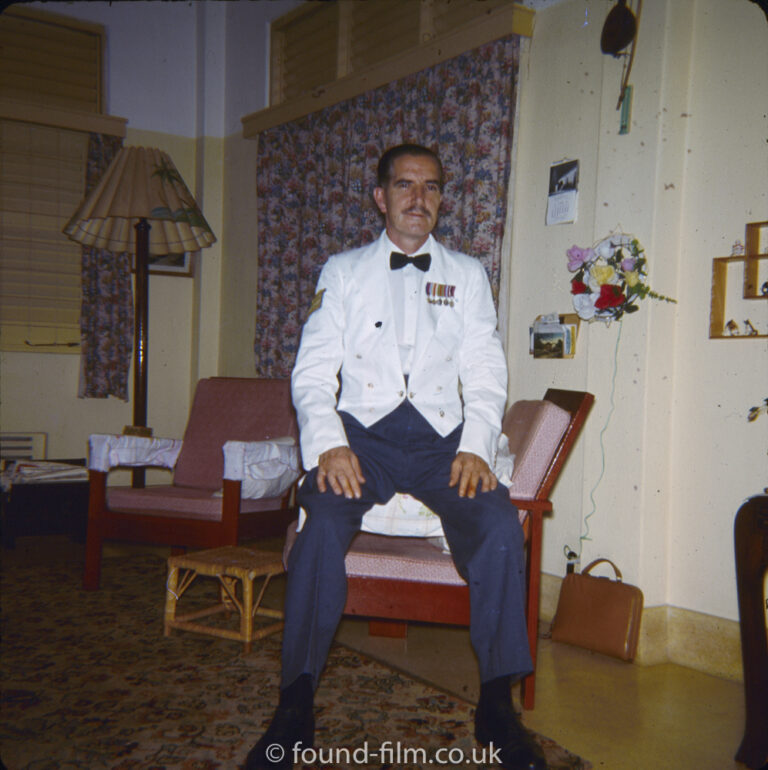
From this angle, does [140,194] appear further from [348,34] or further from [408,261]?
[408,261]

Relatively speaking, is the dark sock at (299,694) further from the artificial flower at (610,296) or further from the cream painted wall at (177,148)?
the cream painted wall at (177,148)

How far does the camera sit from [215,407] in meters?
4.07

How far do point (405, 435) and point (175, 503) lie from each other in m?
1.51

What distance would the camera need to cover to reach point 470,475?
2.10m

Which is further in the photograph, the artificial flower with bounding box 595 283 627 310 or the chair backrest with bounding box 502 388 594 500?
the artificial flower with bounding box 595 283 627 310

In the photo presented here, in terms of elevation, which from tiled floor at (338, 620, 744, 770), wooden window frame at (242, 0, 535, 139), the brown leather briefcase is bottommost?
tiled floor at (338, 620, 744, 770)

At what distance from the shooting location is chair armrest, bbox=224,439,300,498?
316cm

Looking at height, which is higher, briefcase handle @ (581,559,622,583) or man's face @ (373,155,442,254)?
man's face @ (373,155,442,254)

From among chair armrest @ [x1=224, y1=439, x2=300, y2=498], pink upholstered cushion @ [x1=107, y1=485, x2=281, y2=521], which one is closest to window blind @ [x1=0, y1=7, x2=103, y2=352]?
pink upholstered cushion @ [x1=107, y1=485, x2=281, y2=521]

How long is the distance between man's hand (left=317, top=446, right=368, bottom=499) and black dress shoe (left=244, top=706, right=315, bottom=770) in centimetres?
56

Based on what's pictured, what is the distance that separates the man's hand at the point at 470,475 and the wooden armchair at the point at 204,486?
1.30 metres

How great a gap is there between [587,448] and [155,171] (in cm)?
274

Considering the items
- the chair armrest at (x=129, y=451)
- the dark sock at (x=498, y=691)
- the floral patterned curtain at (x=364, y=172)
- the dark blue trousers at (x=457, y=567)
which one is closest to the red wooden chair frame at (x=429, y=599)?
the dark blue trousers at (x=457, y=567)

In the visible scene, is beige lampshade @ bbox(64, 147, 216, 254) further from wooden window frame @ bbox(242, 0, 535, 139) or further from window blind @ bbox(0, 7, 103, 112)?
window blind @ bbox(0, 7, 103, 112)
